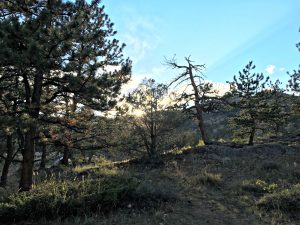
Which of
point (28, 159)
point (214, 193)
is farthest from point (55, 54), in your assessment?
point (214, 193)

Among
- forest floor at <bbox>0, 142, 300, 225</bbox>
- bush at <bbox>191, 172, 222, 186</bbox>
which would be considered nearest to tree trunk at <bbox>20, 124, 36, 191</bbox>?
forest floor at <bbox>0, 142, 300, 225</bbox>

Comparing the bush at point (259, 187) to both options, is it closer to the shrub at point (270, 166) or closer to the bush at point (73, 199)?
the shrub at point (270, 166)

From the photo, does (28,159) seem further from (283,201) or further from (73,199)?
(283,201)

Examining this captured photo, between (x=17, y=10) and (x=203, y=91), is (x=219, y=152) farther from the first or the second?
(x=17, y=10)

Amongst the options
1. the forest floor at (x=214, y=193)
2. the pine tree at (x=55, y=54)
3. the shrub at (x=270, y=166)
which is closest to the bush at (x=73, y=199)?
the forest floor at (x=214, y=193)

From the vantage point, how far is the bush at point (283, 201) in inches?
328

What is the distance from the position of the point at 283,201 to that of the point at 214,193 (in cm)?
230

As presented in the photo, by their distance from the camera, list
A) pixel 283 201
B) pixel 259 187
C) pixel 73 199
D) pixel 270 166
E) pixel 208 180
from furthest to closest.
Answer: pixel 270 166 < pixel 208 180 < pixel 259 187 < pixel 283 201 < pixel 73 199

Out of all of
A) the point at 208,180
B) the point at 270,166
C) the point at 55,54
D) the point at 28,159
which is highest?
the point at 55,54

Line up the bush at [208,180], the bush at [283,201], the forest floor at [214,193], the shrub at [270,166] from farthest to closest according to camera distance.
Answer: the shrub at [270,166] < the bush at [208,180] < the bush at [283,201] < the forest floor at [214,193]

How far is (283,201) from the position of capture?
8.54m

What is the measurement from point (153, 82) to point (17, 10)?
879 cm

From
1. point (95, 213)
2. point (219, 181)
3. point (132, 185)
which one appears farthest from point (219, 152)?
point (95, 213)

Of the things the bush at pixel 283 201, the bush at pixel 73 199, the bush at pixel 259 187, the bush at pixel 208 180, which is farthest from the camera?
the bush at pixel 208 180
